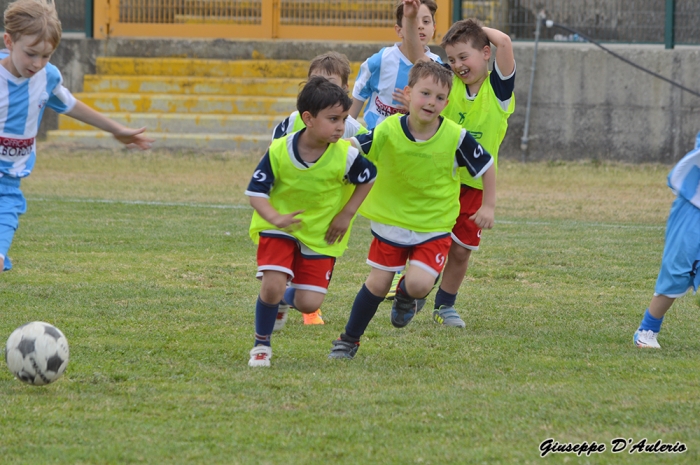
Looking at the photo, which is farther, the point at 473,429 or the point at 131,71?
the point at 131,71

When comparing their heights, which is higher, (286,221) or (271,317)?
(286,221)

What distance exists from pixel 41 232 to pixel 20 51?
168 inches

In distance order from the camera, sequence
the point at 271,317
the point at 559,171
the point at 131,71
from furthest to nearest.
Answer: the point at 131,71 → the point at 559,171 → the point at 271,317

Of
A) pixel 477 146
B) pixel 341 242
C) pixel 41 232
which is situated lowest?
pixel 41 232

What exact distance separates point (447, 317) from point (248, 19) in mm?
11927

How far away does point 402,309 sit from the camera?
502 centimetres

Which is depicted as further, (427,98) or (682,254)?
(682,254)

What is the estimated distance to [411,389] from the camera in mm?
4152

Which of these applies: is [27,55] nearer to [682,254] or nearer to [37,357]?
[37,357]

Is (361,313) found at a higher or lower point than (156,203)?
higher

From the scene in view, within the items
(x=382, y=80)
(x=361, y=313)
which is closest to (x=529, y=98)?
(x=382, y=80)

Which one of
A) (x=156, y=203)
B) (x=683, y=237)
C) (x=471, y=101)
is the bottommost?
(x=156, y=203)

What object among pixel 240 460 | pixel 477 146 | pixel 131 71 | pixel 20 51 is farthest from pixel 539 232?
pixel 131 71

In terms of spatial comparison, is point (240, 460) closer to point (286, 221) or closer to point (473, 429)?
point (473, 429)
